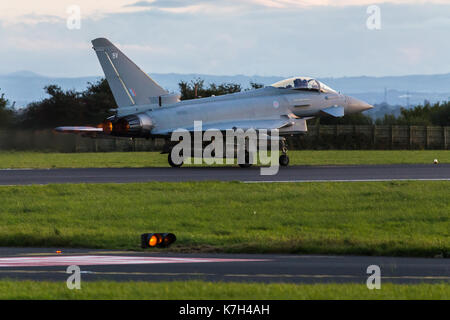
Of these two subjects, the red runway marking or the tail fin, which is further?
the tail fin

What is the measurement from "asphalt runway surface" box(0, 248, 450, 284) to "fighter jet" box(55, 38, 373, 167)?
19431 mm

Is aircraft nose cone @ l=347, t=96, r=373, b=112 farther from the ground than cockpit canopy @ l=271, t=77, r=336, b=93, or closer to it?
closer to it

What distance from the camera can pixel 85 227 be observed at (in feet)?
60.6

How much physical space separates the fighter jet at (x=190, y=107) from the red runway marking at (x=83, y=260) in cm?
2030

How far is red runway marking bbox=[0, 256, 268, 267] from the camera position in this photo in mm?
13266

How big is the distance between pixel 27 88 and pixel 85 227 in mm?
136513

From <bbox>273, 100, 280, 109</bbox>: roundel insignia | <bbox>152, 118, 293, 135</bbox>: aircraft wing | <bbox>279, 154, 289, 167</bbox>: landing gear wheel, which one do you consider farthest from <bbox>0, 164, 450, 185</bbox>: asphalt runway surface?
<bbox>273, 100, 280, 109</bbox>: roundel insignia

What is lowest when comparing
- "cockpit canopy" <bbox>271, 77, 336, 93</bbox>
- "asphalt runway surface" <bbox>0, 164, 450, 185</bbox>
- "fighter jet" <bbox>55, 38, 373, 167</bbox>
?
"asphalt runway surface" <bbox>0, 164, 450, 185</bbox>

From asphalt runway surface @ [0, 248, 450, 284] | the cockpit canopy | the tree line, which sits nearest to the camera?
asphalt runway surface @ [0, 248, 450, 284]

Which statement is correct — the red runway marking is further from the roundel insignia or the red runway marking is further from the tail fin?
the roundel insignia

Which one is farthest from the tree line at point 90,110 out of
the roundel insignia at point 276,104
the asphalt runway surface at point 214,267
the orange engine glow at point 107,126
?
the asphalt runway surface at point 214,267

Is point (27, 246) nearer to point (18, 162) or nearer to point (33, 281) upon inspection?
point (33, 281)

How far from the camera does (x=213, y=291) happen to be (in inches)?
395

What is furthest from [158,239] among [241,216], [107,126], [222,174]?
[107,126]
